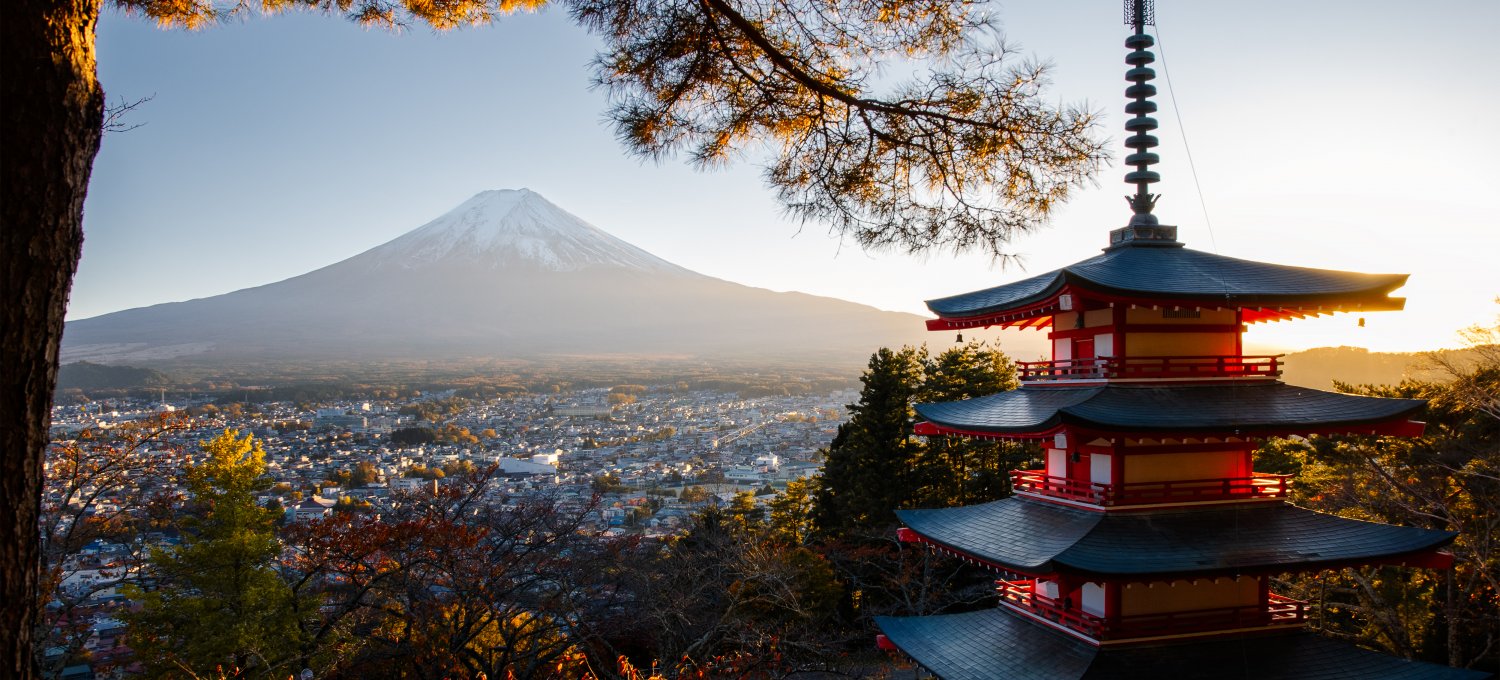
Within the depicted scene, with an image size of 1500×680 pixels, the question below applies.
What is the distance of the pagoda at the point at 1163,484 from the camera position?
22.5 ft

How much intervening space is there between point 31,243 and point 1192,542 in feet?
24.8

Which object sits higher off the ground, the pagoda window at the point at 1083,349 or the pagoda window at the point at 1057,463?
the pagoda window at the point at 1083,349

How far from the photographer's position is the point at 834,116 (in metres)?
4.95

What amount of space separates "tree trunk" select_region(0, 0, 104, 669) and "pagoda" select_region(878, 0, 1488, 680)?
242 inches

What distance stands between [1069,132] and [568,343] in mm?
103801

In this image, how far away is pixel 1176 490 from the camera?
7.29 metres

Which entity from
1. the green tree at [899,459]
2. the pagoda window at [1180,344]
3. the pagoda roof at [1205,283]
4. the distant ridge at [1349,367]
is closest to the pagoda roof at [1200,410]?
the pagoda window at [1180,344]

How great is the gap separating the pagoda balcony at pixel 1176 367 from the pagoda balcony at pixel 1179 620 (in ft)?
6.62

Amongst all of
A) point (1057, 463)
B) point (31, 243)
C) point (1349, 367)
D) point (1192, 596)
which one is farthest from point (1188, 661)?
point (1349, 367)

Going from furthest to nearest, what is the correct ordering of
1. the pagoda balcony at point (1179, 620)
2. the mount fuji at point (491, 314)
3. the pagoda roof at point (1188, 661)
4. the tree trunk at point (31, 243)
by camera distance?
the mount fuji at point (491, 314) → the pagoda balcony at point (1179, 620) → the pagoda roof at point (1188, 661) → the tree trunk at point (31, 243)

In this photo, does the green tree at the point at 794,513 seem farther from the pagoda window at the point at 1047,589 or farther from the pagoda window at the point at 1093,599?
the pagoda window at the point at 1093,599

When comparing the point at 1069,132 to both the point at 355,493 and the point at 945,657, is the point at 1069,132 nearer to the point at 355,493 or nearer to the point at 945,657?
the point at 945,657

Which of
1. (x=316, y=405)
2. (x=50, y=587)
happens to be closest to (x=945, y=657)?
(x=50, y=587)

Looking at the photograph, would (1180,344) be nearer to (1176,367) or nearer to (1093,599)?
(1176,367)
